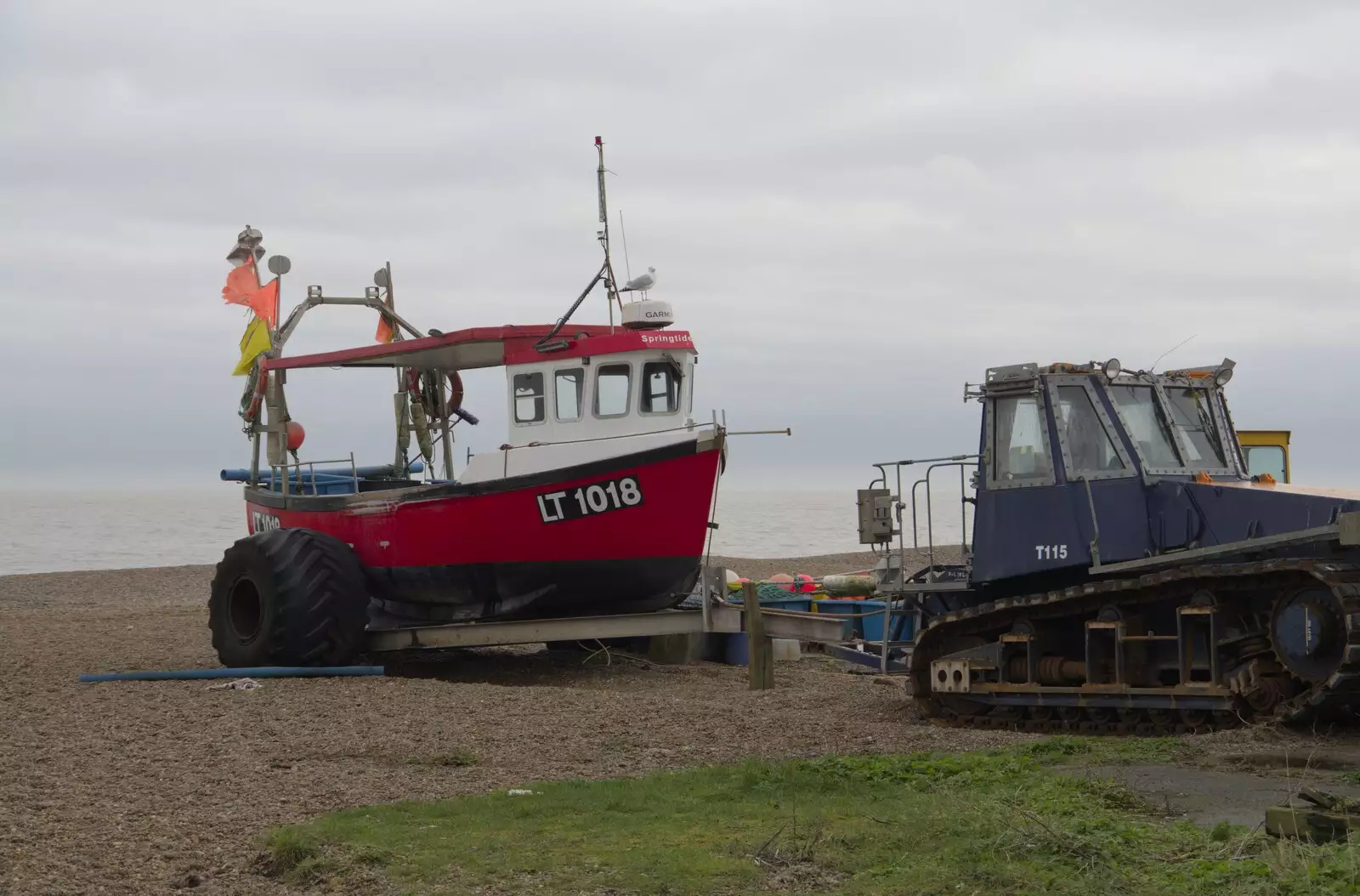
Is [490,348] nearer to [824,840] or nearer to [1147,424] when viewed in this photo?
[1147,424]

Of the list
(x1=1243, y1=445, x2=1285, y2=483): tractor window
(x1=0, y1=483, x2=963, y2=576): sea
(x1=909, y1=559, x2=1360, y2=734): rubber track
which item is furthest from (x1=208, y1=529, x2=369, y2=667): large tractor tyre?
(x1=0, y1=483, x2=963, y2=576): sea

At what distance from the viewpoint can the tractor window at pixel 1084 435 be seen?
12.2 metres

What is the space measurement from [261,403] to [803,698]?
960 cm

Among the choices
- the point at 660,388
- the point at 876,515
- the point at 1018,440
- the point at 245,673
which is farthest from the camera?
the point at 660,388

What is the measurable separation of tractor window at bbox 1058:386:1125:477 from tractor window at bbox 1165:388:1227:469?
2.30 feet

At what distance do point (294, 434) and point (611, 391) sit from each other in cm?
531

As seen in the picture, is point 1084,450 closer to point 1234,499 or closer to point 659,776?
point 1234,499

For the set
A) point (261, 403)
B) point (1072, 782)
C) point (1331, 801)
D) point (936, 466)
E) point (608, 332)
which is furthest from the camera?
point (261, 403)

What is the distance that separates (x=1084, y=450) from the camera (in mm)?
12242

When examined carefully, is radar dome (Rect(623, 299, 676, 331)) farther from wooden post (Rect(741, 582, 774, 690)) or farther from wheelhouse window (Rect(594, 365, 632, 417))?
wooden post (Rect(741, 582, 774, 690))

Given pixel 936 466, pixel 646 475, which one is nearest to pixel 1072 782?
pixel 936 466

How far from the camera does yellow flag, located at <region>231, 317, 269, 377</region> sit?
19719 millimetres

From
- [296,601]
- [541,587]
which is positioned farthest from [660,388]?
[296,601]

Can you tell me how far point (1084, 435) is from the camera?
12297 mm
